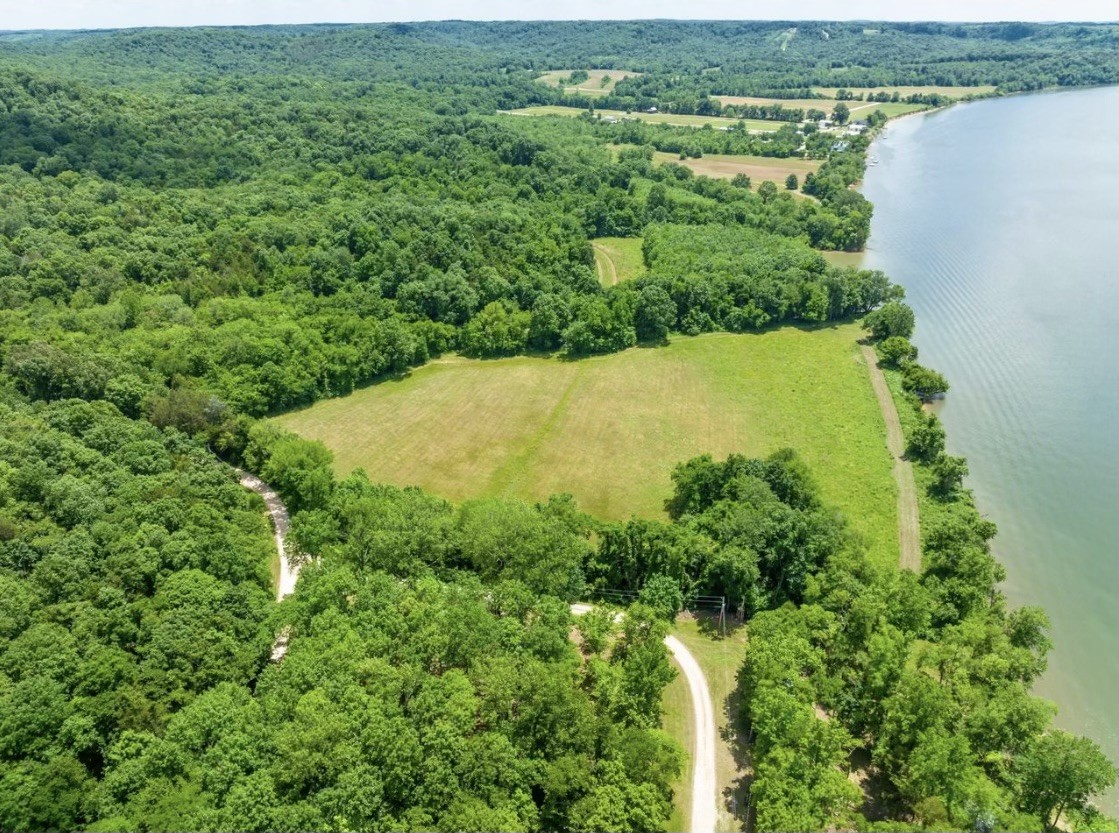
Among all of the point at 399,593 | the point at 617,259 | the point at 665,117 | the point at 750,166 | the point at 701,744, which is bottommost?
the point at 701,744

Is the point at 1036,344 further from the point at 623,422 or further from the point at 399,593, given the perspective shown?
the point at 399,593

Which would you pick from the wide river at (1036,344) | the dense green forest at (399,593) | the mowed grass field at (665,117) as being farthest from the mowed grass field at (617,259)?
the mowed grass field at (665,117)

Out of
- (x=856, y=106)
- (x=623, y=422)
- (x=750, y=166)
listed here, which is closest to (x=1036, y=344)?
(x=623, y=422)

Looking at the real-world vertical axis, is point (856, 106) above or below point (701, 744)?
above

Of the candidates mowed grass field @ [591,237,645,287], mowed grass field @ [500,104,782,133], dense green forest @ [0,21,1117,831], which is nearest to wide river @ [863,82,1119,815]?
dense green forest @ [0,21,1117,831]

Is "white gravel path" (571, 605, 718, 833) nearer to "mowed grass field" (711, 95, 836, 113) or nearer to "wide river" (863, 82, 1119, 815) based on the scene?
"wide river" (863, 82, 1119, 815)

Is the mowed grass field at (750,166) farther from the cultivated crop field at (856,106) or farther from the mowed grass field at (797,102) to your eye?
the mowed grass field at (797,102)
